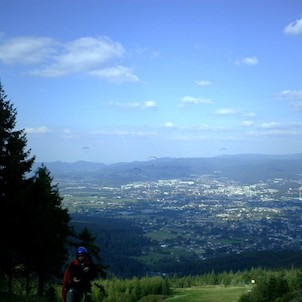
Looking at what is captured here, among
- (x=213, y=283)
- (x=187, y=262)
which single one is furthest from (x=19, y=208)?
(x=187, y=262)

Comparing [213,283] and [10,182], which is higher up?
A: [10,182]

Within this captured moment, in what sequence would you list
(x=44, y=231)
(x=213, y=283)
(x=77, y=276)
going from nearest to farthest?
(x=77, y=276), (x=44, y=231), (x=213, y=283)

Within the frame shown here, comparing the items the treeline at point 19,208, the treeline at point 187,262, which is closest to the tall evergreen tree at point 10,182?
the treeline at point 19,208

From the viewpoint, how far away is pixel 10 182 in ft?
81.0

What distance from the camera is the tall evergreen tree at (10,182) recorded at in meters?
23.9

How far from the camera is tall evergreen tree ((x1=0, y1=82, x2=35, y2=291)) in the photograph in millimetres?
23859

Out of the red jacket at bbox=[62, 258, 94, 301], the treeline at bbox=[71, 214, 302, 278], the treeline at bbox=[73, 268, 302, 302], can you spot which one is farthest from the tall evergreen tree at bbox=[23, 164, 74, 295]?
the treeline at bbox=[71, 214, 302, 278]

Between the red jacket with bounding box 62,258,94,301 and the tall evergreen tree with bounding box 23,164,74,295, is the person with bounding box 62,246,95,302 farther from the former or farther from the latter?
the tall evergreen tree with bounding box 23,164,74,295

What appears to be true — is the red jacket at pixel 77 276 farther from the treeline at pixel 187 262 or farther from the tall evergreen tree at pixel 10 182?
the treeline at pixel 187 262

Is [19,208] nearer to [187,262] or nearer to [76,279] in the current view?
[76,279]

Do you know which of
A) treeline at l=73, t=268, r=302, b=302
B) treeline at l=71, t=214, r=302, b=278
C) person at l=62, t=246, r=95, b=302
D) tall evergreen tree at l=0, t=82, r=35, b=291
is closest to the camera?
person at l=62, t=246, r=95, b=302

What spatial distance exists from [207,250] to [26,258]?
168 metres

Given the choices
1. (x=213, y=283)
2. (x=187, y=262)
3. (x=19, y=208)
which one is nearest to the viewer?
(x=19, y=208)

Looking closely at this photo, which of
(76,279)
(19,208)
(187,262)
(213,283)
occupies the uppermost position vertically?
(19,208)
